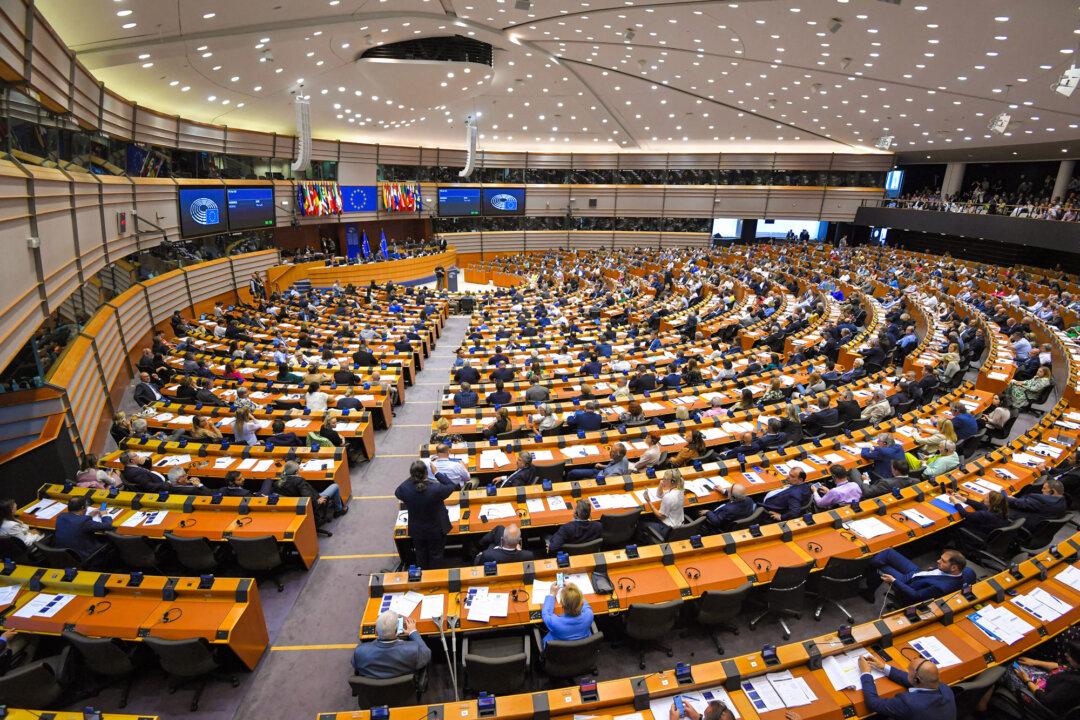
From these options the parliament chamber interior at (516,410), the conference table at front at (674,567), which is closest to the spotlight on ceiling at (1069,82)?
the parliament chamber interior at (516,410)

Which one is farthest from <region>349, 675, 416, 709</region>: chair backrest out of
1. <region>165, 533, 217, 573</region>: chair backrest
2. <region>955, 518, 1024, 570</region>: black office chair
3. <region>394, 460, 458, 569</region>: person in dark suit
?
<region>955, 518, 1024, 570</region>: black office chair

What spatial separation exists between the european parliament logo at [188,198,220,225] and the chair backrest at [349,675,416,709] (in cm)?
2029

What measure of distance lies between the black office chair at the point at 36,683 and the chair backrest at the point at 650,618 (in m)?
5.24

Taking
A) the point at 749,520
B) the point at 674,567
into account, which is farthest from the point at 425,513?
the point at 749,520

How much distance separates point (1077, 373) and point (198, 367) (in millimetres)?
19316

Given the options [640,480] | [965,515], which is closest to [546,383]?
[640,480]

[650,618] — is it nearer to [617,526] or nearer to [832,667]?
[617,526]

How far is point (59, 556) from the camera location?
19.9 ft

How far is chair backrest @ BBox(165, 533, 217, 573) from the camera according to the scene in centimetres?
623

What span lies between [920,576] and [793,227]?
39823 millimetres

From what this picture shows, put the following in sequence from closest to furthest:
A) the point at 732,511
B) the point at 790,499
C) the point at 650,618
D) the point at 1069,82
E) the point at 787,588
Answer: the point at 650,618 < the point at 787,588 < the point at 732,511 < the point at 790,499 < the point at 1069,82

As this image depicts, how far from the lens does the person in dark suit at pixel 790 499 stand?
22.4ft

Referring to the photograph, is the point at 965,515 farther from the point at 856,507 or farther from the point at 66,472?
the point at 66,472

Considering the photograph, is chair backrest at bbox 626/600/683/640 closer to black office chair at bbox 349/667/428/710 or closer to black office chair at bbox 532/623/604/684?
black office chair at bbox 532/623/604/684
